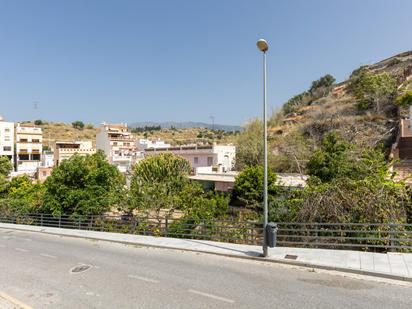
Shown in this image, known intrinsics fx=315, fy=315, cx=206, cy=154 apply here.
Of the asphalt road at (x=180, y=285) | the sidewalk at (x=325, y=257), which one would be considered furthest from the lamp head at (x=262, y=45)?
the asphalt road at (x=180, y=285)

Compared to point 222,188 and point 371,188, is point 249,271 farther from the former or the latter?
point 222,188

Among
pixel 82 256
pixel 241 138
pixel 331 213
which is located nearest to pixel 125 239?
pixel 82 256

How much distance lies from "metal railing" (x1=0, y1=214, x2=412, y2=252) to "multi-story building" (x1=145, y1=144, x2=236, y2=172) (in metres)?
23.3

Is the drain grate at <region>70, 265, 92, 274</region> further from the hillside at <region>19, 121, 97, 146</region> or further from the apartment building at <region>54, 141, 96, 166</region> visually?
the hillside at <region>19, 121, 97, 146</region>

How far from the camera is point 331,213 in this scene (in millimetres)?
12336

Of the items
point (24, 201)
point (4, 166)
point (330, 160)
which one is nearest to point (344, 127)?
point (330, 160)

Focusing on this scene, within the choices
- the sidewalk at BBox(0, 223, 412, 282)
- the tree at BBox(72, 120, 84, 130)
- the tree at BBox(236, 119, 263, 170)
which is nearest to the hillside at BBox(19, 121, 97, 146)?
the tree at BBox(72, 120, 84, 130)

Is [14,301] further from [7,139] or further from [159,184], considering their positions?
[7,139]

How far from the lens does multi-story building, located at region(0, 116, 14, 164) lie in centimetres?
6438

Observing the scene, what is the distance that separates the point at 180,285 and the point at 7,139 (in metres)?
70.2

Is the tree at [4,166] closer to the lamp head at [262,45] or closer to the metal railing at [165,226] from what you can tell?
the metal railing at [165,226]

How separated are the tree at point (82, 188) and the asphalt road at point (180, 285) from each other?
920 cm

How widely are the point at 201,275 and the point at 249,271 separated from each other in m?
1.44

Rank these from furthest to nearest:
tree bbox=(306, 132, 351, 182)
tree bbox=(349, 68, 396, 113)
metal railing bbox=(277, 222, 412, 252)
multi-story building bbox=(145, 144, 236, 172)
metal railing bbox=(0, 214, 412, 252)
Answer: multi-story building bbox=(145, 144, 236, 172)
tree bbox=(349, 68, 396, 113)
tree bbox=(306, 132, 351, 182)
metal railing bbox=(0, 214, 412, 252)
metal railing bbox=(277, 222, 412, 252)
